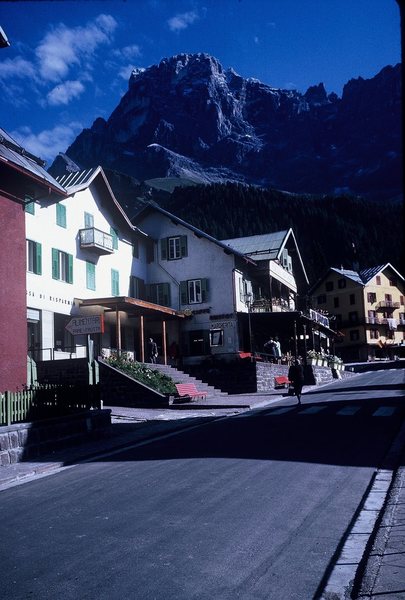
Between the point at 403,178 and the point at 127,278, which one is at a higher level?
the point at 127,278

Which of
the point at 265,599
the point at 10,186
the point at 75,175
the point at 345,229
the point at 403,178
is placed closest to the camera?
the point at 403,178

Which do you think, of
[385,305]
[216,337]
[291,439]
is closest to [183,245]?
[216,337]

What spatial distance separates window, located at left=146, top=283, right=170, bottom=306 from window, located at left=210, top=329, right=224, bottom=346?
159 inches

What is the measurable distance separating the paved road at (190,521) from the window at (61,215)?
21.5 metres

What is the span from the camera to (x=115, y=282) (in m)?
36.8

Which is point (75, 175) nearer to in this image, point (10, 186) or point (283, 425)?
point (10, 186)

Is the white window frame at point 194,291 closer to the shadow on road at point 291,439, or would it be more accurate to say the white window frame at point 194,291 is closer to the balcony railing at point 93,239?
the balcony railing at point 93,239

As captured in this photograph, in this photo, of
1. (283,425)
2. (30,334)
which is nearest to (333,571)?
(283,425)

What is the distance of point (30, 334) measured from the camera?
28.2 metres

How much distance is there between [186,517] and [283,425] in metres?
8.56

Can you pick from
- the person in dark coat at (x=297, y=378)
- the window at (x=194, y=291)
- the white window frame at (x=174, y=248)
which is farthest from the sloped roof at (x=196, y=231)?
the person in dark coat at (x=297, y=378)

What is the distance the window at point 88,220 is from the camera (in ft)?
111

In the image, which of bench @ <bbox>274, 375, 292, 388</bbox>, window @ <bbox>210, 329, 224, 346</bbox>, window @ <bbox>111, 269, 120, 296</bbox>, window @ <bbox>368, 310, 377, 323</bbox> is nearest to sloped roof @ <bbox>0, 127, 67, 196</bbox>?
window @ <bbox>111, 269, 120, 296</bbox>

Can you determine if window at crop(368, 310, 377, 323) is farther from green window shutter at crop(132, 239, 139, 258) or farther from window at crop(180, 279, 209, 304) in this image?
green window shutter at crop(132, 239, 139, 258)
